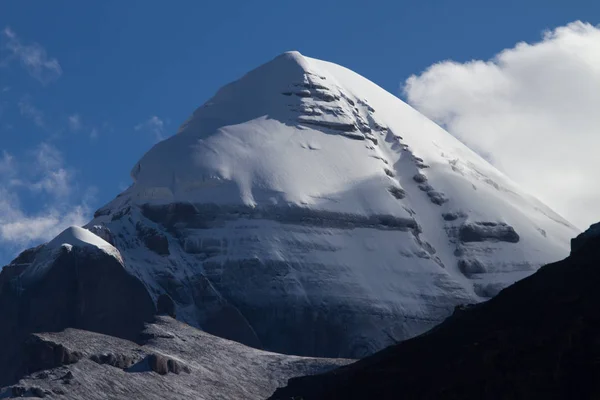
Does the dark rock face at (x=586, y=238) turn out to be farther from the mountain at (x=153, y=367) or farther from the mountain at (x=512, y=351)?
the mountain at (x=153, y=367)

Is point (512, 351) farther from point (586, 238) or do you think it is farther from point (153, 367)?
point (153, 367)

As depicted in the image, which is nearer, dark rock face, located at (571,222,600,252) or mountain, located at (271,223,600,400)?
mountain, located at (271,223,600,400)

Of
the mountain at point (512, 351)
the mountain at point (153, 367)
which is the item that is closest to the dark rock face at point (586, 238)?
the mountain at point (512, 351)

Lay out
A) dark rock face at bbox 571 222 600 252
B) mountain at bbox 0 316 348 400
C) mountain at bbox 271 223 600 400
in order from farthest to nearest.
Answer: mountain at bbox 0 316 348 400 → dark rock face at bbox 571 222 600 252 → mountain at bbox 271 223 600 400

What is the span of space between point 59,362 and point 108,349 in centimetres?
638

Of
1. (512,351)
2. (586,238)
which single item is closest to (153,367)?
(586,238)

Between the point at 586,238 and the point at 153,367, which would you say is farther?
the point at 153,367

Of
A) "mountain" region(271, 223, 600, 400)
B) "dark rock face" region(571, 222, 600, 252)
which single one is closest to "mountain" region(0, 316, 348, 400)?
"mountain" region(271, 223, 600, 400)


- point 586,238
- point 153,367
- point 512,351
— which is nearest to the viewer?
point 512,351

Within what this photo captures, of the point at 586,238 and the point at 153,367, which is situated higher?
the point at 153,367

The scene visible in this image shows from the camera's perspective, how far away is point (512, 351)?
111812 mm

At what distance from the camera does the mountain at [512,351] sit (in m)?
107

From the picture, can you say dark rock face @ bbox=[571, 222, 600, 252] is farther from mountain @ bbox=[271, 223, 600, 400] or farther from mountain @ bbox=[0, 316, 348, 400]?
mountain @ bbox=[0, 316, 348, 400]

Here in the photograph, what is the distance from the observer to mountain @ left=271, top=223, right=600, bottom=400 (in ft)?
351
